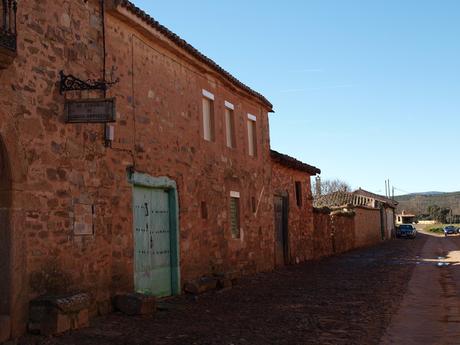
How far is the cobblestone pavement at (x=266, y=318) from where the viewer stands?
6.86 metres

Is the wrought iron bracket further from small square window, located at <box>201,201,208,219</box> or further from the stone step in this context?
small square window, located at <box>201,201,208,219</box>

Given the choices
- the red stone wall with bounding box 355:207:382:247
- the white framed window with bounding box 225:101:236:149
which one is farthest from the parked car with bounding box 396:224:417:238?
the white framed window with bounding box 225:101:236:149

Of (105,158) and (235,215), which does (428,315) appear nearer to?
(105,158)

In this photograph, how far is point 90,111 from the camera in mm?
7613

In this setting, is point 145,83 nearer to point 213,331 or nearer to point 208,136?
point 208,136

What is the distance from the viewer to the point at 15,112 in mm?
6844

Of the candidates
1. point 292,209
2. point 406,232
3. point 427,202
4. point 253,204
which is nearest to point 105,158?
point 253,204

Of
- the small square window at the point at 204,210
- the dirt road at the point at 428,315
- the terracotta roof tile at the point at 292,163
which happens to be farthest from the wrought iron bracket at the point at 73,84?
the terracotta roof tile at the point at 292,163

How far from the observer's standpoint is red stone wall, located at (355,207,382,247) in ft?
113

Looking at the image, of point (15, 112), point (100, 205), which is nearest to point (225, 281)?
point (100, 205)

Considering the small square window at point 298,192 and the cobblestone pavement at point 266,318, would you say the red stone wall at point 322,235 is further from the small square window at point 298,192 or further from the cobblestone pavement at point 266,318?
the cobblestone pavement at point 266,318

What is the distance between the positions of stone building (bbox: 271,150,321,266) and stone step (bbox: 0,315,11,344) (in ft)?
39.5

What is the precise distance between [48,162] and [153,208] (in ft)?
10.6

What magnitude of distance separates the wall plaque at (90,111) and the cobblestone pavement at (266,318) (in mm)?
2814
